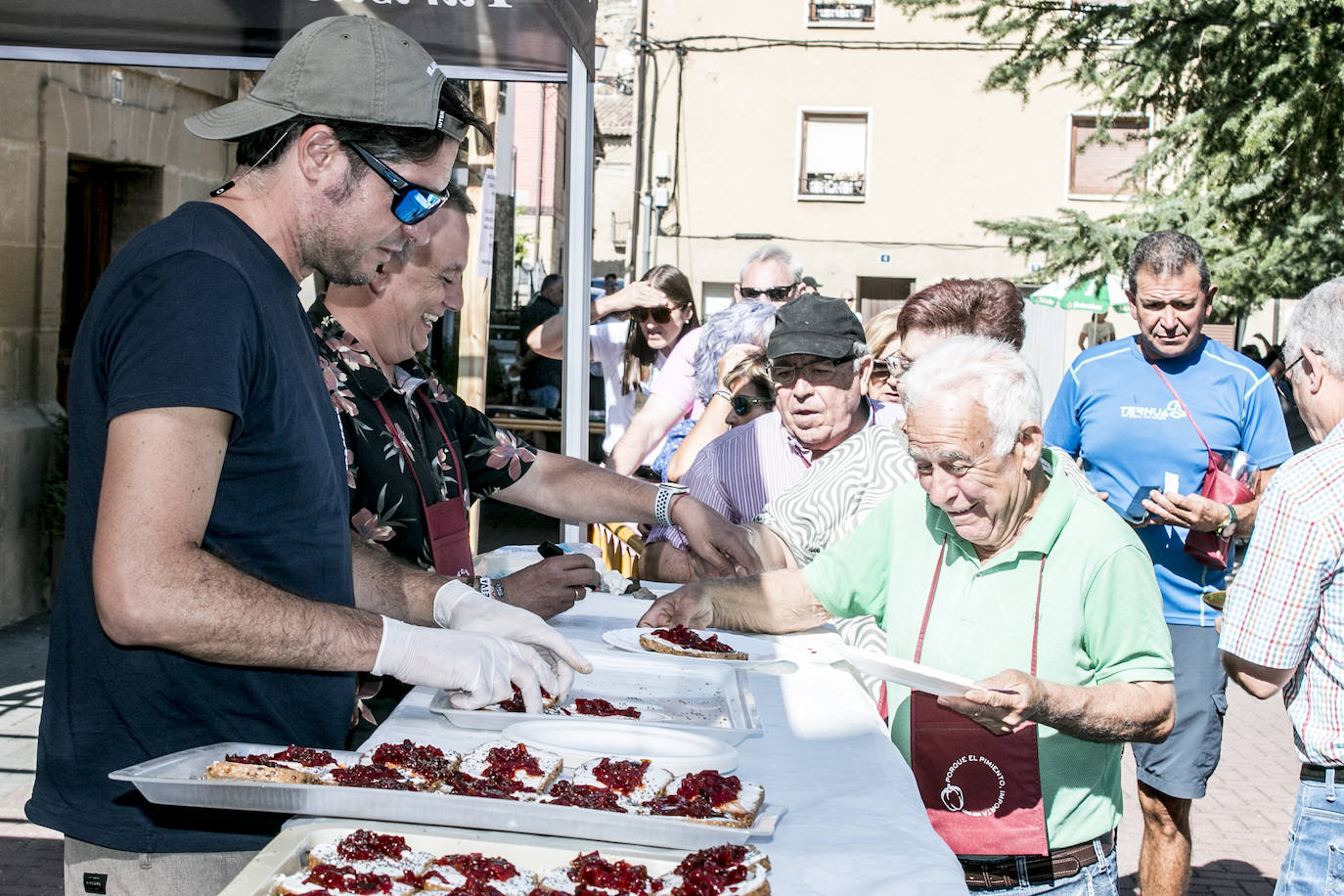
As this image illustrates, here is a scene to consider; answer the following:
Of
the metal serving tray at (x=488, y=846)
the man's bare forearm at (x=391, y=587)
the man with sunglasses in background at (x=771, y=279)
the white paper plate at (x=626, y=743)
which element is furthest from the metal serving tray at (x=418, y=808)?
the man with sunglasses in background at (x=771, y=279)

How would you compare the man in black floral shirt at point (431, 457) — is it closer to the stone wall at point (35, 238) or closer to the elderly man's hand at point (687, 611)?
the elderly man's hand at point (687, 611)

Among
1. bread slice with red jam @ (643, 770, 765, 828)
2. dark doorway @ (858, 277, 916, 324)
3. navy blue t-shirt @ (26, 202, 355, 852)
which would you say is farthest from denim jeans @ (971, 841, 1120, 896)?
dark doorway @ (858, 277, 916, 324)

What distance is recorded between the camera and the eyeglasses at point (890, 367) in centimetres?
398

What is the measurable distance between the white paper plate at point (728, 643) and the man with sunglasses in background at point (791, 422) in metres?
1.00

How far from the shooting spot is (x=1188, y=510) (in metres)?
4.18

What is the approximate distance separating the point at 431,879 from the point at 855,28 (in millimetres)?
26202

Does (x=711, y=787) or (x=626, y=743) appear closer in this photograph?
(x=711, y=787)

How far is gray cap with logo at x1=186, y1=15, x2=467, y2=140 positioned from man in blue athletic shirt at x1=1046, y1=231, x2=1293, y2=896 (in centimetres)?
304

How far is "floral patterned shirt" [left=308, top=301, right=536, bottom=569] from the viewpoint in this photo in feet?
9.45

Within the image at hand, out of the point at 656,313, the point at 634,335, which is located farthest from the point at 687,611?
the point at 634,335

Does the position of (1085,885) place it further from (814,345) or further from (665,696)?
(814,345)

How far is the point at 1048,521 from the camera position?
261cm

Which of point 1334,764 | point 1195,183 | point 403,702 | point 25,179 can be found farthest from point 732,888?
point 1195,183

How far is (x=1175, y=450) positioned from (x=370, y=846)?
3.65 m
